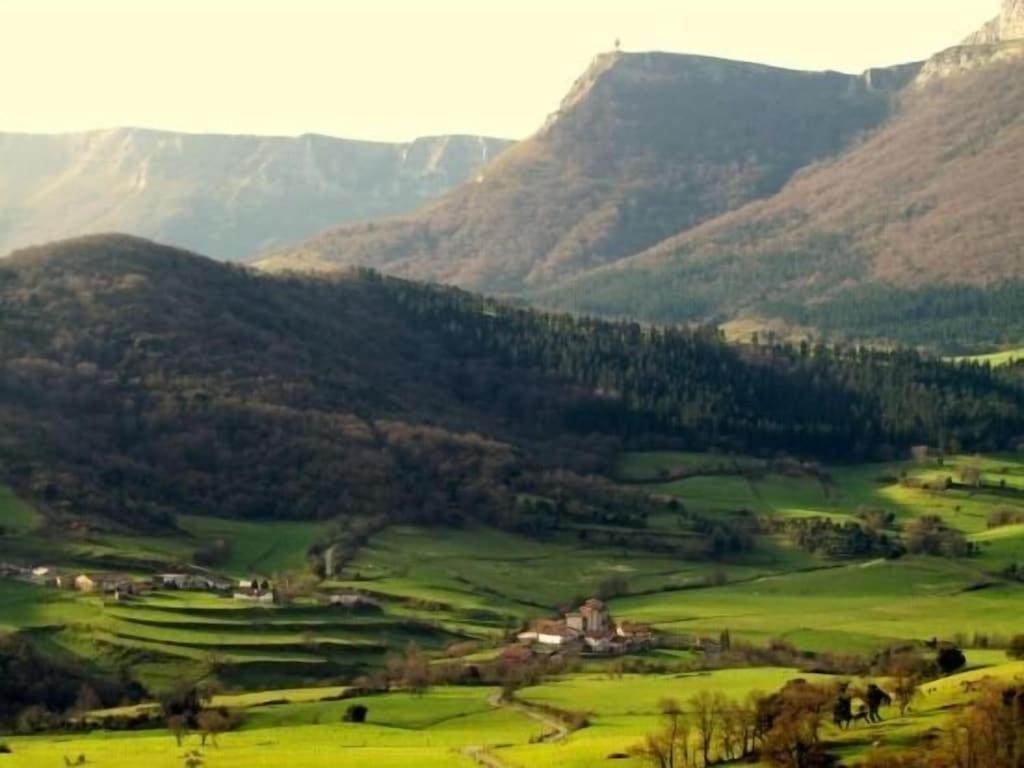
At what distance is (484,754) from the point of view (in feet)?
245

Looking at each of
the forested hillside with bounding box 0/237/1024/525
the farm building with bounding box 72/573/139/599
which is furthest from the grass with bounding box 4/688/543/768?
the forested hillside with bounding box 0/237/1024/525

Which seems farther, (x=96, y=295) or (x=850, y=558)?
(x=96, y=295)

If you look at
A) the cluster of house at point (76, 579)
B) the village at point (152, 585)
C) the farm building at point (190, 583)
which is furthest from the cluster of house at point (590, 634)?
the cluster of house at point (76, 579)

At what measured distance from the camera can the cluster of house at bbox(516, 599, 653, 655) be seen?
348ft

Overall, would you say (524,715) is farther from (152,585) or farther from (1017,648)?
(152,585)

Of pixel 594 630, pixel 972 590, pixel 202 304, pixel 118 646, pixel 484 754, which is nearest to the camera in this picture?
pixel 484 754

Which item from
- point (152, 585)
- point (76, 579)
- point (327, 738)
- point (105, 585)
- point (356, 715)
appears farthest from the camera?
point (152, 585)

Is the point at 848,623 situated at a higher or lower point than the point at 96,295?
lower

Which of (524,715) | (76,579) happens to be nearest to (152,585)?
(76,579)

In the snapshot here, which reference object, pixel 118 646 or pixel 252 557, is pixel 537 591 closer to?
pixel 252 557

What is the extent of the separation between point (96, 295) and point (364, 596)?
8297 centimetres

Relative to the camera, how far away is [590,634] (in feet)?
355

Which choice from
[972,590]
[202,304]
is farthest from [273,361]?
[972,590]

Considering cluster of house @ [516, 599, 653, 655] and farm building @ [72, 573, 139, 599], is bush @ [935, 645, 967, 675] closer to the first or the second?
cluster of house @ [516, 599, 653, 655]
